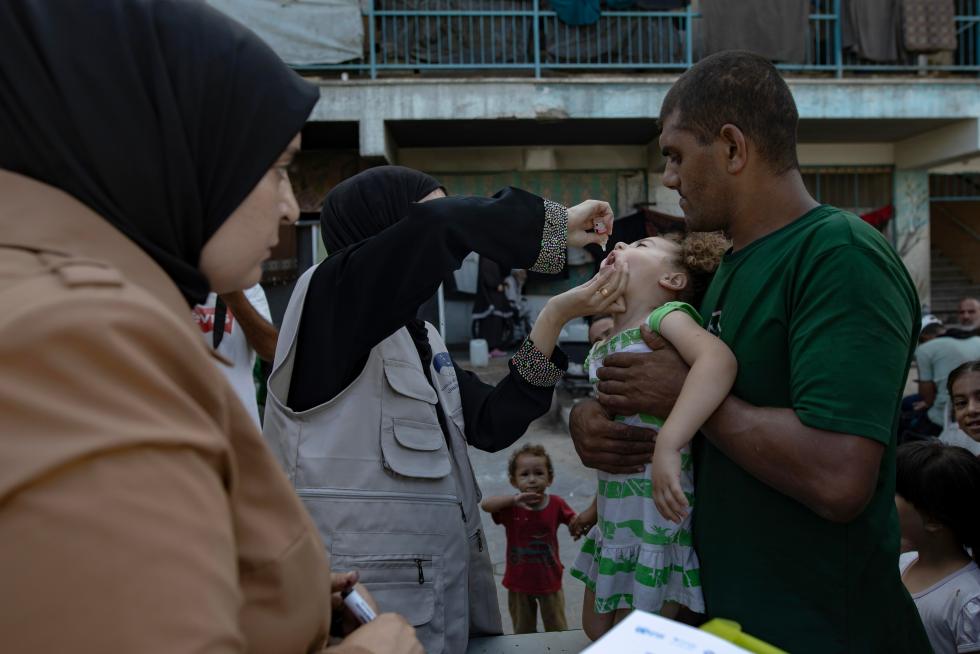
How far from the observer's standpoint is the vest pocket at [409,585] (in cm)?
188

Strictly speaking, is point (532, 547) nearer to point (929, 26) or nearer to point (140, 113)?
point (140, 113)

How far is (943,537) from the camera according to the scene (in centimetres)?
260

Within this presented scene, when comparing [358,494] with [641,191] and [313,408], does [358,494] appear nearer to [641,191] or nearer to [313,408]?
[313,408]

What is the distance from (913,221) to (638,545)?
12.4 metres

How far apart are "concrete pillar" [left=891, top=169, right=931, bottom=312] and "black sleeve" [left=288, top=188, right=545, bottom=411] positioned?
1221 centimetres

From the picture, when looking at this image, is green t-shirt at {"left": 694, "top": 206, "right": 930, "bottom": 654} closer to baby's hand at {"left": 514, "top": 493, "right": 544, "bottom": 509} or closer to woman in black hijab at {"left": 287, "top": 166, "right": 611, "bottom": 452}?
woman in black hijab at {"left": 287, "top": 166, "right": 611, "bottom": 452}

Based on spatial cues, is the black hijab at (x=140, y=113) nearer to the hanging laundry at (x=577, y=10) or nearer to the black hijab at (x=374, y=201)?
the black hijab at (x=374, y=201)

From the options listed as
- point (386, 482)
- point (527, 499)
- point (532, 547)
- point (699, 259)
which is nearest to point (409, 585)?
point (386, 482)

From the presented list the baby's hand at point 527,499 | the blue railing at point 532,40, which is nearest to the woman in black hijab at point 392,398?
the baby's hand at point 527,499

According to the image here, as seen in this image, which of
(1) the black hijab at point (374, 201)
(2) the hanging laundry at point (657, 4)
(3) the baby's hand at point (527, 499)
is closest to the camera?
(1) the black hijab at point (374, 201)

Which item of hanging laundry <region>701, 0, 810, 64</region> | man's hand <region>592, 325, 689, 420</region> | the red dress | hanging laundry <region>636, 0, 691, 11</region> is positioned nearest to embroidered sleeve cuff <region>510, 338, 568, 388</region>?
Answer: man's hand <region>592, 325, 689, 420</region>

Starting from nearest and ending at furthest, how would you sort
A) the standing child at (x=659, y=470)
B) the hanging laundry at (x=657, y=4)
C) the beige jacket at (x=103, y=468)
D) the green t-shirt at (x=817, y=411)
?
the beige jacket at (x=103, y=468), the green t-shirt at (x=817, y=411), the standing child at (x=659, y=470), the hanging laundry at (x=657, y=4)

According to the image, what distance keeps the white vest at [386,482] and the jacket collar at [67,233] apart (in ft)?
3.49

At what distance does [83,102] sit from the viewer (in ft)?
3.08
